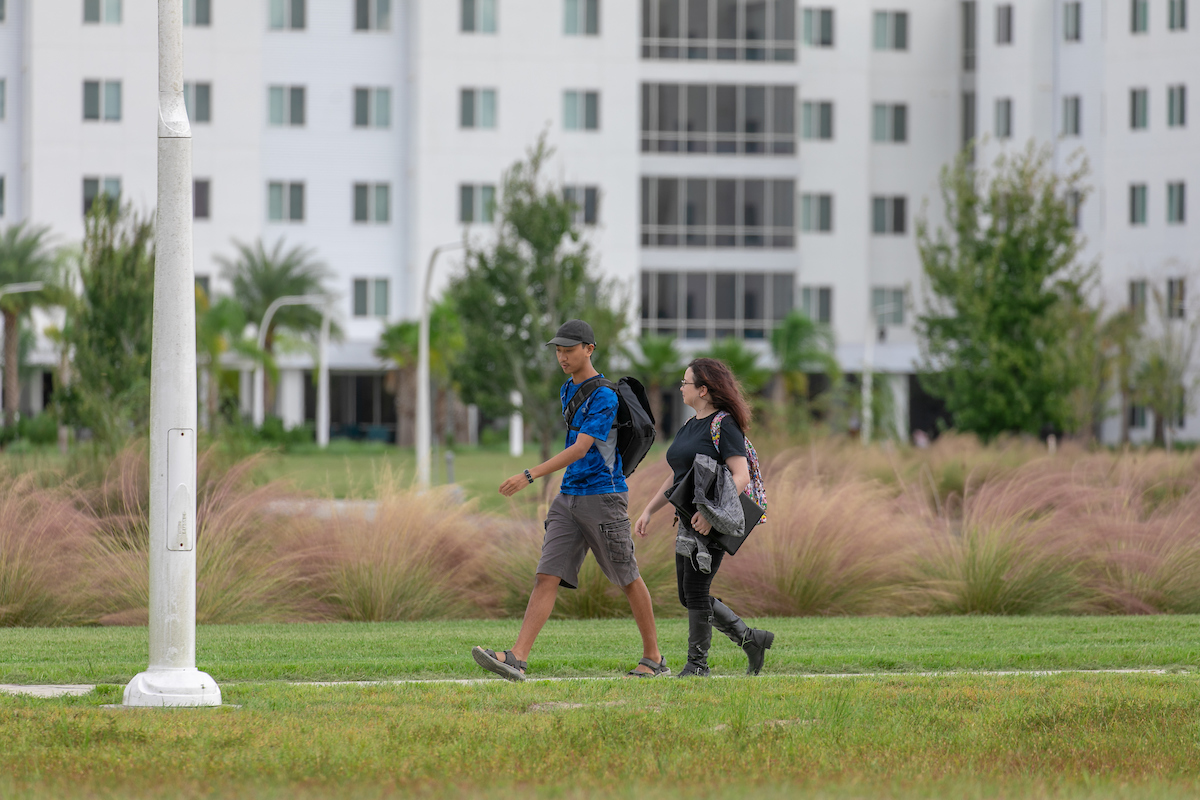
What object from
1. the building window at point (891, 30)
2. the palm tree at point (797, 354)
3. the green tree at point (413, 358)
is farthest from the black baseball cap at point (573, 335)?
the building window at point (891, 30)

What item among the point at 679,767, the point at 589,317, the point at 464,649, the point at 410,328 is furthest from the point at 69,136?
the point at 679,767

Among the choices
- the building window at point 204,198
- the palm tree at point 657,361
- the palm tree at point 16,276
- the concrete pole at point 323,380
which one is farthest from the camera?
the building window at point 204,198

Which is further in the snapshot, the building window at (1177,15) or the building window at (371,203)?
the building window at (371,203)

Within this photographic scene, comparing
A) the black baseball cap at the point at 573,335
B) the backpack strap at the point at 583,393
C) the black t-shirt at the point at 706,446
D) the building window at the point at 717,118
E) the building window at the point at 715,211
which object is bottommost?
the black t-shirt at the point at 706,446

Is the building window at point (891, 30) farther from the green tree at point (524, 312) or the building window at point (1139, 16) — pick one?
the green tree at point (524, 312)

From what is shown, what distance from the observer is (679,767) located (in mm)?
5855

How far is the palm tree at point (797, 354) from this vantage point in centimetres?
5141

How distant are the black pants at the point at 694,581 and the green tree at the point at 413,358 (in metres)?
35.6

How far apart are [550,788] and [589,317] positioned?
73.2ft

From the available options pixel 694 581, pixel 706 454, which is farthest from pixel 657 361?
pixel 706 454

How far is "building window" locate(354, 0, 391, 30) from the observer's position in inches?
2174

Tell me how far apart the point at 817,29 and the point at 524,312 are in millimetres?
34570

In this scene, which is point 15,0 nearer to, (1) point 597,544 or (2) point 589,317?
(2) point 589,317

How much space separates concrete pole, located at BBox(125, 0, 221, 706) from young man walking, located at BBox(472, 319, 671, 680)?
1658mm
